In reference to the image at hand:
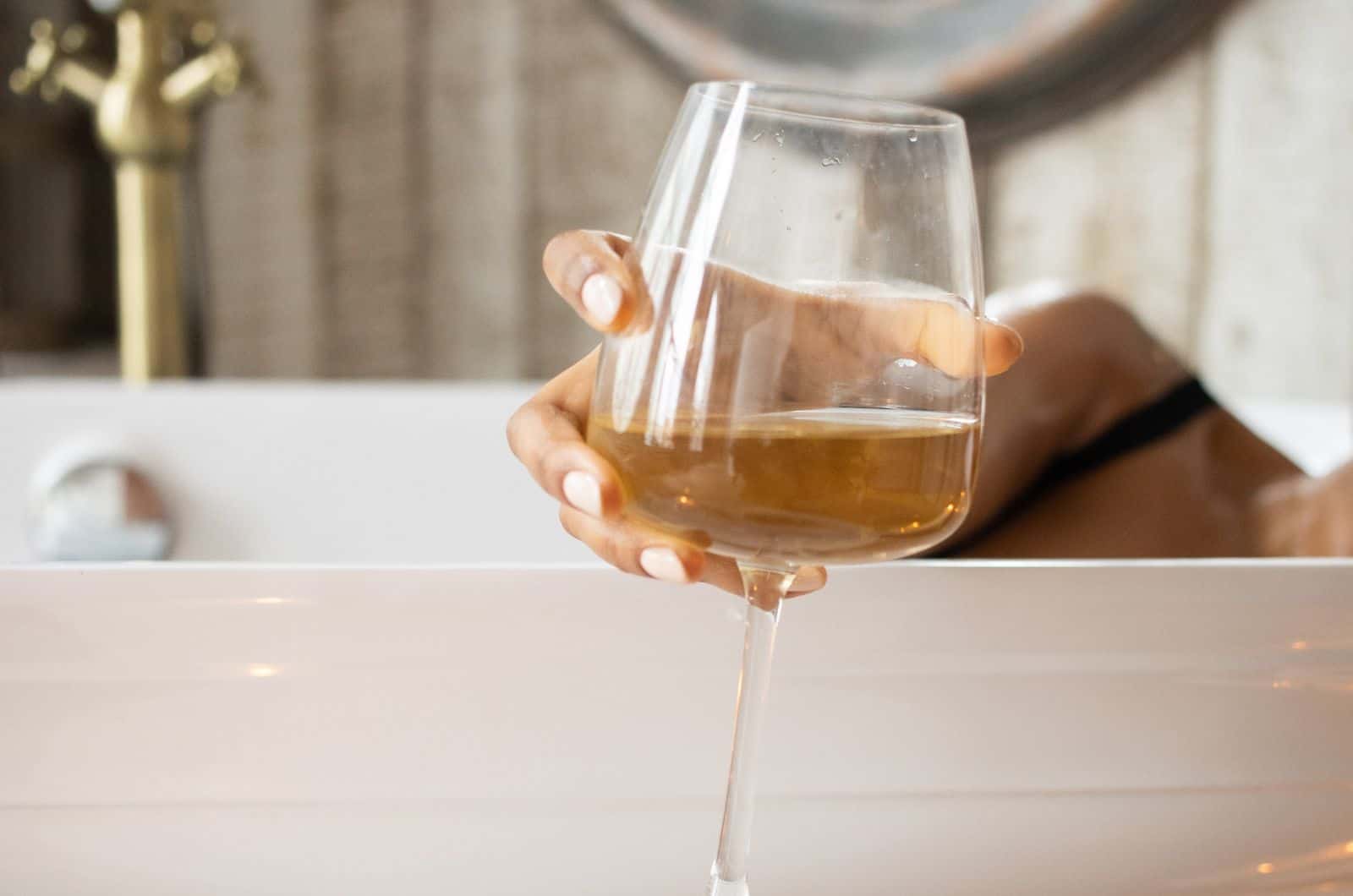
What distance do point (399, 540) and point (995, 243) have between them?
2.73 feet

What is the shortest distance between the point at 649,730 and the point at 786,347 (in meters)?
0.19

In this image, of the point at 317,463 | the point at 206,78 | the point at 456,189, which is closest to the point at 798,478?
the point at 317,463

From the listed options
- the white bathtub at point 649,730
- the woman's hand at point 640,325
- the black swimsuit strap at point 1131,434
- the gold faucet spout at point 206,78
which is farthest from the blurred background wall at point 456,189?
the woman's hand at point 640,325

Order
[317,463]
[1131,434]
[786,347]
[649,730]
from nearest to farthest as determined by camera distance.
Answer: [786,347]
[649,730]
[1131,434]
[317,463]

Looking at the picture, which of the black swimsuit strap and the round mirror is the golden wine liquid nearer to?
the black swimsuit strap

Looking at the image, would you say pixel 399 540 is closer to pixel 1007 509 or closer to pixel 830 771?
pixel 1007 509

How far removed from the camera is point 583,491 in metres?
0.40

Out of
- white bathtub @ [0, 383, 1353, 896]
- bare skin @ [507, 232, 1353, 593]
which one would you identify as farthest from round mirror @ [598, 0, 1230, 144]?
white bathtub @ [0, 383, 1353, 896]

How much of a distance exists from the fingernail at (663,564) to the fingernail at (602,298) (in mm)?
72

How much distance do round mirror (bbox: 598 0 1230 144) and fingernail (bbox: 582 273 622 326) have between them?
120 centimetres

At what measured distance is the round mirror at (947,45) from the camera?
148cm

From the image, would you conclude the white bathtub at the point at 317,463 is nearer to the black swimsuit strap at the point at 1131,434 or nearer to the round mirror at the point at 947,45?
the black swimsuit strap at the point at 1131,434

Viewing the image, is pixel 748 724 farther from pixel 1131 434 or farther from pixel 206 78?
pixel 206 78

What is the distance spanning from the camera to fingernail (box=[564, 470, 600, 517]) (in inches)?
15.5
